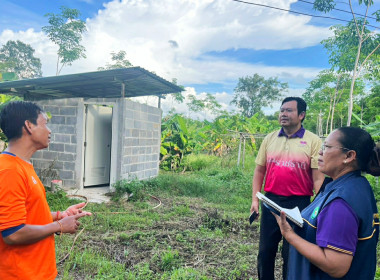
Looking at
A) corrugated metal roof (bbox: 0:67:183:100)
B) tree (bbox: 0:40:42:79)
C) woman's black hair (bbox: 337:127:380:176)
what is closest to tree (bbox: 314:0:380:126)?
corrugated metal roof (bbox: 0:67:183:100)

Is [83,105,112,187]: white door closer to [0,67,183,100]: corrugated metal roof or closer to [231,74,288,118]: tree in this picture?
[0,67,183,100]: corrugated metal roof

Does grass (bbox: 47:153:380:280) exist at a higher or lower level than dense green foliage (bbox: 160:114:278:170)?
lower

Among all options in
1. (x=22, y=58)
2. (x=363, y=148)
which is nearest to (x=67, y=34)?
(x=22, y=58)

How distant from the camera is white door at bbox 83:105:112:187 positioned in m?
7.27

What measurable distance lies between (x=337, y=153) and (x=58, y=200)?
562 centimetres

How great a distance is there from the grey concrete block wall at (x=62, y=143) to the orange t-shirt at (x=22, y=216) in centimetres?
588

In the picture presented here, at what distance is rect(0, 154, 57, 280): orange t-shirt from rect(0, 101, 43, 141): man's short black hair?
0.13 meters

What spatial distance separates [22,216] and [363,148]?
170 centimetres

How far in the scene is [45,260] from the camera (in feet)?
5.06

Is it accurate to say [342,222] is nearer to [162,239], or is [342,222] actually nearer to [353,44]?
[162,239]

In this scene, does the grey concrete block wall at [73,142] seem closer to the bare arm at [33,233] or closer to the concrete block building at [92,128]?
the concrete block building at [92,128]

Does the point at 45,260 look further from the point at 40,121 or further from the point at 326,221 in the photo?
the point at 326,221

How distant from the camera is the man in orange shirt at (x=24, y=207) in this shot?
1.33 metres

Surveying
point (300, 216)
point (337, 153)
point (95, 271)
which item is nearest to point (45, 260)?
point (300, 216)
